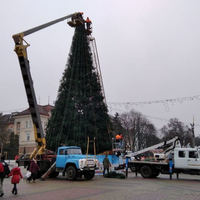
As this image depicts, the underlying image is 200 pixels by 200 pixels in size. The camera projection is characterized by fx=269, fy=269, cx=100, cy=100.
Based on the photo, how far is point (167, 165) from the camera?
19.3m

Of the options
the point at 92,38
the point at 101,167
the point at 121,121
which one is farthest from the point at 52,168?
the point at 121,121

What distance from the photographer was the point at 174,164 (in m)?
19.2

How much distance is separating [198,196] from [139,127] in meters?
48.4

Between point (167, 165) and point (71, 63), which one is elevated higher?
point (71, 63)

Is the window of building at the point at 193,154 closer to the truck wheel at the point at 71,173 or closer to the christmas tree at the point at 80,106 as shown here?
the truck wheel at the point at 71,173

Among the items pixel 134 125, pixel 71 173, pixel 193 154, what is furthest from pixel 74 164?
pixel 134 125

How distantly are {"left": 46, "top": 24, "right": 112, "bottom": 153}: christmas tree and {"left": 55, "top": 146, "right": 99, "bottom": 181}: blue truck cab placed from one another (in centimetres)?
796

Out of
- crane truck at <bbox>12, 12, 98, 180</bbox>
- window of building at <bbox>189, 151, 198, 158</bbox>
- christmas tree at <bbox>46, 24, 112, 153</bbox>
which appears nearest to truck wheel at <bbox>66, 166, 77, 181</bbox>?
crane truck at <bbox>12, 12, 98, 180</bbox>

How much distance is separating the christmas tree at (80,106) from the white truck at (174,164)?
26.4 ft

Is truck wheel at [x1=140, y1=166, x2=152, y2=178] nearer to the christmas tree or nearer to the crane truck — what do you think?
the crane truck

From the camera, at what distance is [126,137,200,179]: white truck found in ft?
61.3

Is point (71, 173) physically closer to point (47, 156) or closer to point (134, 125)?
point (47, 156)

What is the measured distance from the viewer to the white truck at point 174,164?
61.3 feet

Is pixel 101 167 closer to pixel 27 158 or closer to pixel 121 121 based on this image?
pixel 27 158
